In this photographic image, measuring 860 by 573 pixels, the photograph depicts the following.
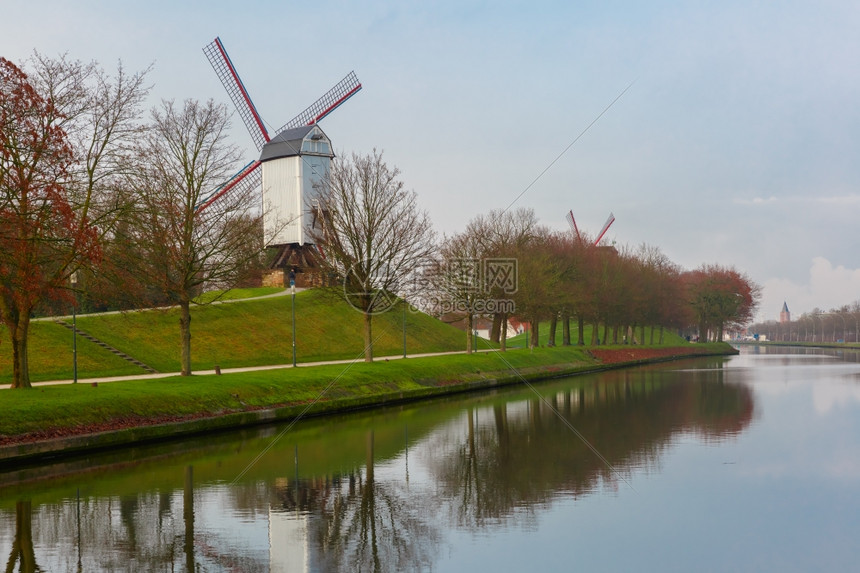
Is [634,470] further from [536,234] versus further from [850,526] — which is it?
[536,234]

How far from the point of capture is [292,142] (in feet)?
214

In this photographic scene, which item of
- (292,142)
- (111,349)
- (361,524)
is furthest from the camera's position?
(292,142)

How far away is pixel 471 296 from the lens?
57.1 metres

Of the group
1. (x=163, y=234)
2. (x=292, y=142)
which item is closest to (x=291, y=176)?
(x=292, y=142)

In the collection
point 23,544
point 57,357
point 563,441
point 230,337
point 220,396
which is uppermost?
point 230,337

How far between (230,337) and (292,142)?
735 inches

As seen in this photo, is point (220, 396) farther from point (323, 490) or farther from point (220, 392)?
point (323, 490)

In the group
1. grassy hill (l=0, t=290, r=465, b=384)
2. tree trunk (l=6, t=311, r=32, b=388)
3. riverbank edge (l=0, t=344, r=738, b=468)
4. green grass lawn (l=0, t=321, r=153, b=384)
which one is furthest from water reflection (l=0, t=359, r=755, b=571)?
green grass lawn (l=0, t=321, r=153, b=384)

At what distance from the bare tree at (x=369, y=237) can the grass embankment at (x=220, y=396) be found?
4301 mm

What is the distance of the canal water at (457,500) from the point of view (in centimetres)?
1132

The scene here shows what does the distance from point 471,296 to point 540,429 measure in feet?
105

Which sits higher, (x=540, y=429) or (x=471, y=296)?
(x=471, y=296)

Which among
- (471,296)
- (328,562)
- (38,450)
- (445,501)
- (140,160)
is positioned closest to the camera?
(328,562)

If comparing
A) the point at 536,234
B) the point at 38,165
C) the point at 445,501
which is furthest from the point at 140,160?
the point at 536,234
